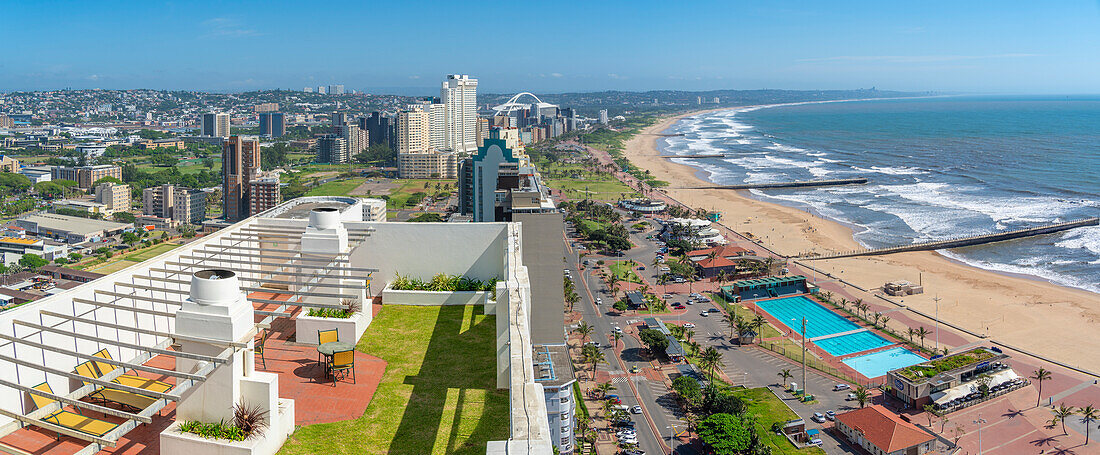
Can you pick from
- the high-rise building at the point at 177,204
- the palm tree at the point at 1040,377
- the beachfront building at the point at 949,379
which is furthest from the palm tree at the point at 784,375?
the high-rise building at the point at 177,204

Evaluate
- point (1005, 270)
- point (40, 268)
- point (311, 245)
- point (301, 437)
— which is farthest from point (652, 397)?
point (40, 268)

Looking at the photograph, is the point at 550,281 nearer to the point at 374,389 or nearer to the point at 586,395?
the point at 586,395

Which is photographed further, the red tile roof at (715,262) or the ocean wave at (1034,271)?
the red tile roof at (715,262)

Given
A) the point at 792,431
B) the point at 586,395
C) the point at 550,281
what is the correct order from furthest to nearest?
the point at 586,395, the point at 792,431, the point at 550,281

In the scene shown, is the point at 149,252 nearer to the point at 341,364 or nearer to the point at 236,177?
the point at 236,177

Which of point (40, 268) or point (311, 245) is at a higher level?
point (311, 245)

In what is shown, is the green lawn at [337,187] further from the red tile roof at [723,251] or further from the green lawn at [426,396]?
the green lawn at [426,396]
